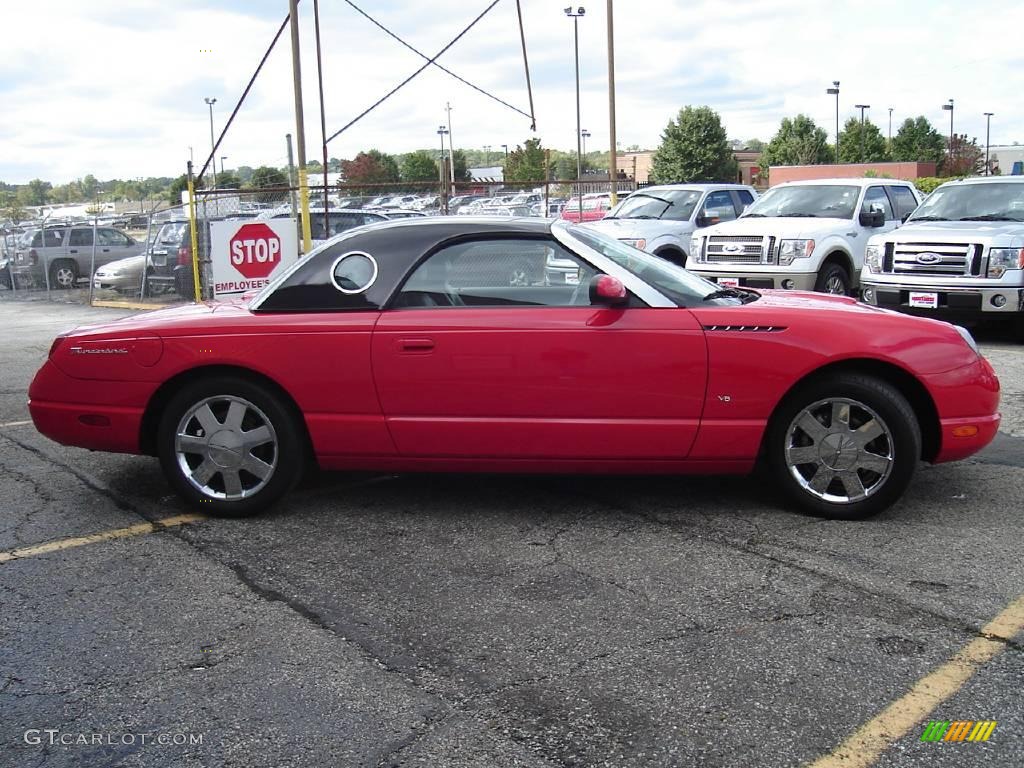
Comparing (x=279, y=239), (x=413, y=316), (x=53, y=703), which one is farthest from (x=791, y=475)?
(x=279, y=239)

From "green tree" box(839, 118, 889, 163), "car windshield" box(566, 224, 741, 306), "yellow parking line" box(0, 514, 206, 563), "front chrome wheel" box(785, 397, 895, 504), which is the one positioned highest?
"green tree" box(839, 118, 889, 163)

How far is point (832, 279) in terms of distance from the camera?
12656 millimetres

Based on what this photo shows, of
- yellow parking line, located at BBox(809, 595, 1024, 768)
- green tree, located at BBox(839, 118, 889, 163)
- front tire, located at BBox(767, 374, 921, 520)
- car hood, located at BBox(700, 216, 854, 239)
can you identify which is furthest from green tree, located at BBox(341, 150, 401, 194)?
yellow parking line, located at BBox(809, 595, 1024, 768)

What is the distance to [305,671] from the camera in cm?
347

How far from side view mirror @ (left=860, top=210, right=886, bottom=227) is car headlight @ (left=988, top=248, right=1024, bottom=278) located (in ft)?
6.95

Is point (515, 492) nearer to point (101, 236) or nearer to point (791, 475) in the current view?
point (791, 475)

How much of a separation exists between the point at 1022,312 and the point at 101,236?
2113cm

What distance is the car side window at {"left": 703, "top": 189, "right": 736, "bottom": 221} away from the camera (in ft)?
52.9

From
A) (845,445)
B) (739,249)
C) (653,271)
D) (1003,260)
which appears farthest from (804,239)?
(845,445)

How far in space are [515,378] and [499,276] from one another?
565 millimetres

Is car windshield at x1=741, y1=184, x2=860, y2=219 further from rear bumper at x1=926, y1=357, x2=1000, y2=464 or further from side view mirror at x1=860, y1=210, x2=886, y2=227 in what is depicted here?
rear bumper at x1=926, y1=357, x2=1000, y2=464

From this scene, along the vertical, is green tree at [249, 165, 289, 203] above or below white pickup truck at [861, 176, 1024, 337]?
above

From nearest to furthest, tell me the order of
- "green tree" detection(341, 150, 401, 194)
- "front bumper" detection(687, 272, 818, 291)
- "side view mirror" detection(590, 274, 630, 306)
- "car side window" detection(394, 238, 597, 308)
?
"side view mirror" detection(590, 274, 630, 306)
"car side window" detection(394, 238, 597, 308)
"front bumper" detection(687, 272, 818, 291)
"green tree" detection(341, 150, 401, 194)

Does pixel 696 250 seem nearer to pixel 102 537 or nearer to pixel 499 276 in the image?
pixel 499 276
